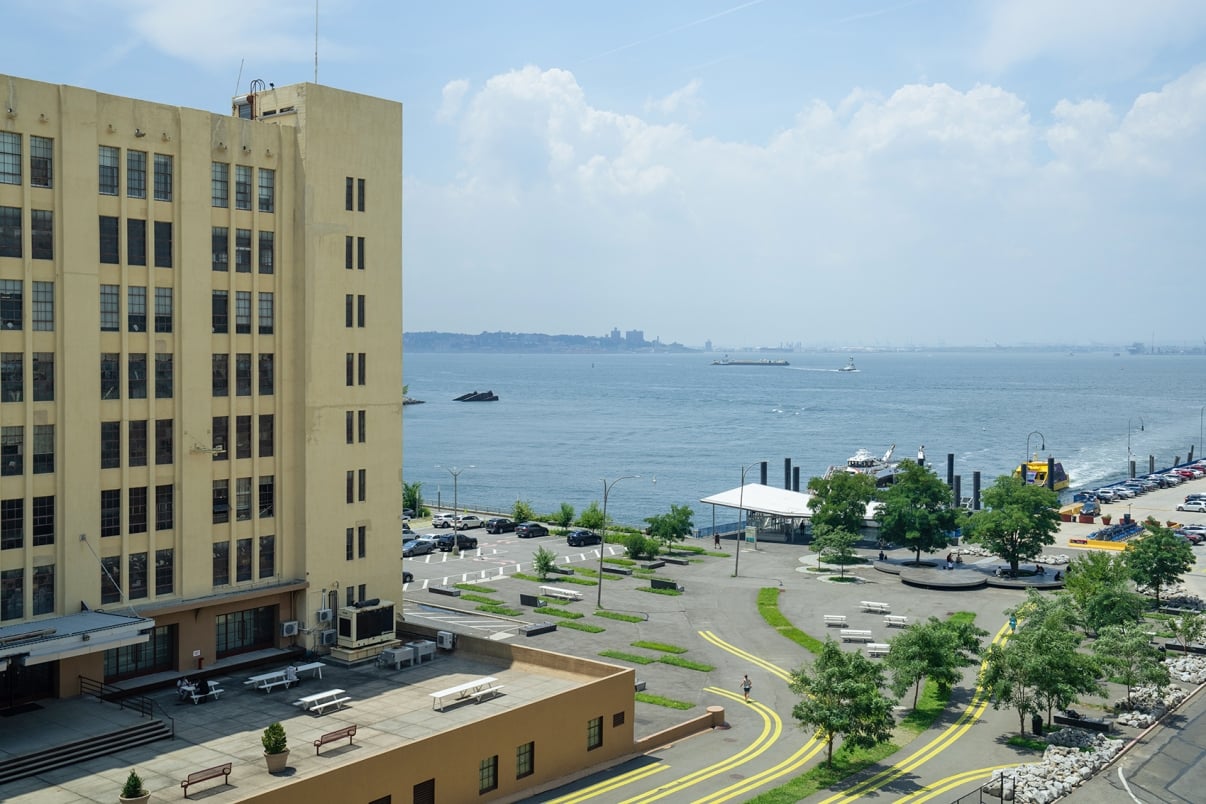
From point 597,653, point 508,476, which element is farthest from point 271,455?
point 508,476

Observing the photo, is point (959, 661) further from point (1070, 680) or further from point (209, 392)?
point (209, 392)

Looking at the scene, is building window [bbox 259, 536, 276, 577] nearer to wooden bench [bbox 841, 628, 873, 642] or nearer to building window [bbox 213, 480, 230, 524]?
building window [bbox 213, 480, 230, 524]

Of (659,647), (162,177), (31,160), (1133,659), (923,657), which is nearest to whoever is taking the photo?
(31,160)

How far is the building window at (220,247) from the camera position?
43188 millimetres

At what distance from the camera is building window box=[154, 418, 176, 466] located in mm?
41469

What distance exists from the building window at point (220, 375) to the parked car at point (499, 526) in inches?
2193

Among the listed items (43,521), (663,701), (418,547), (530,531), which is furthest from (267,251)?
(530,531)

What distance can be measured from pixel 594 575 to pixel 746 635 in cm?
1799

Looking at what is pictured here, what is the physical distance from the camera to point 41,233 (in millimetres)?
38312

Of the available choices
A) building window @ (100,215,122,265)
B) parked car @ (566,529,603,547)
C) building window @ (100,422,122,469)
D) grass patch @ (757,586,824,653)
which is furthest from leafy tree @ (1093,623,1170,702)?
parked car @ (566,529,603,547)

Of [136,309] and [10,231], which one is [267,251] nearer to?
[136,309]


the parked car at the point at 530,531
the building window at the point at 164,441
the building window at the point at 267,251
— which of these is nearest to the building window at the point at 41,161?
the building window at the point at 164,441

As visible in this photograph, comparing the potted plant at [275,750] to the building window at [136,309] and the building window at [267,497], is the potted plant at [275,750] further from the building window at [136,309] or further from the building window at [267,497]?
the building window at [136,309]

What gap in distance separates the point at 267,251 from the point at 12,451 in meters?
12.4
